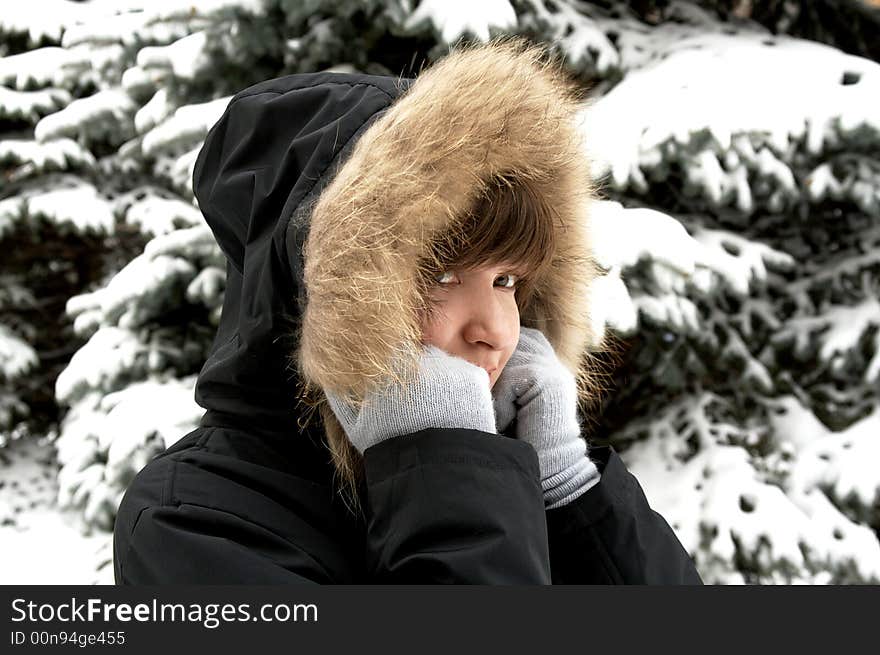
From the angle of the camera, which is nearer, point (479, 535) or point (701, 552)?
point (479, 535)

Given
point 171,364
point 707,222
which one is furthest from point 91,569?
point 707,222

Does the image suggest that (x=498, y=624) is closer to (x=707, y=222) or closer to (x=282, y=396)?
(x=282, y=396)

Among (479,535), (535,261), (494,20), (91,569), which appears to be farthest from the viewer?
(91,569)

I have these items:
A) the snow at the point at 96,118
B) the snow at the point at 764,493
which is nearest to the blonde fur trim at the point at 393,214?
the snow at the point at 764,493

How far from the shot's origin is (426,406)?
3.70 ft

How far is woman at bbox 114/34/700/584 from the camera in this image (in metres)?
1.09

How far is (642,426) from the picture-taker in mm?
3307

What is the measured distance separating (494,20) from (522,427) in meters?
1.72

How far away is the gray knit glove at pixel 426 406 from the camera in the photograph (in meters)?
1.13

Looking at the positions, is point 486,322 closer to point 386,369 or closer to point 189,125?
point 386,369

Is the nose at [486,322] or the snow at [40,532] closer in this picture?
the nose at [486,322]

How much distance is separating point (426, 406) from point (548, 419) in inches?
11.1

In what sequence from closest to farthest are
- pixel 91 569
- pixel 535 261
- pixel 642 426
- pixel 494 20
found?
pixel 535 261, pixel 494 20, pixel 91 569, pixel 642 426

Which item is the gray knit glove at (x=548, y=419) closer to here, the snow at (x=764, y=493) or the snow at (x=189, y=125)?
the snow at (x=764, y=493)
